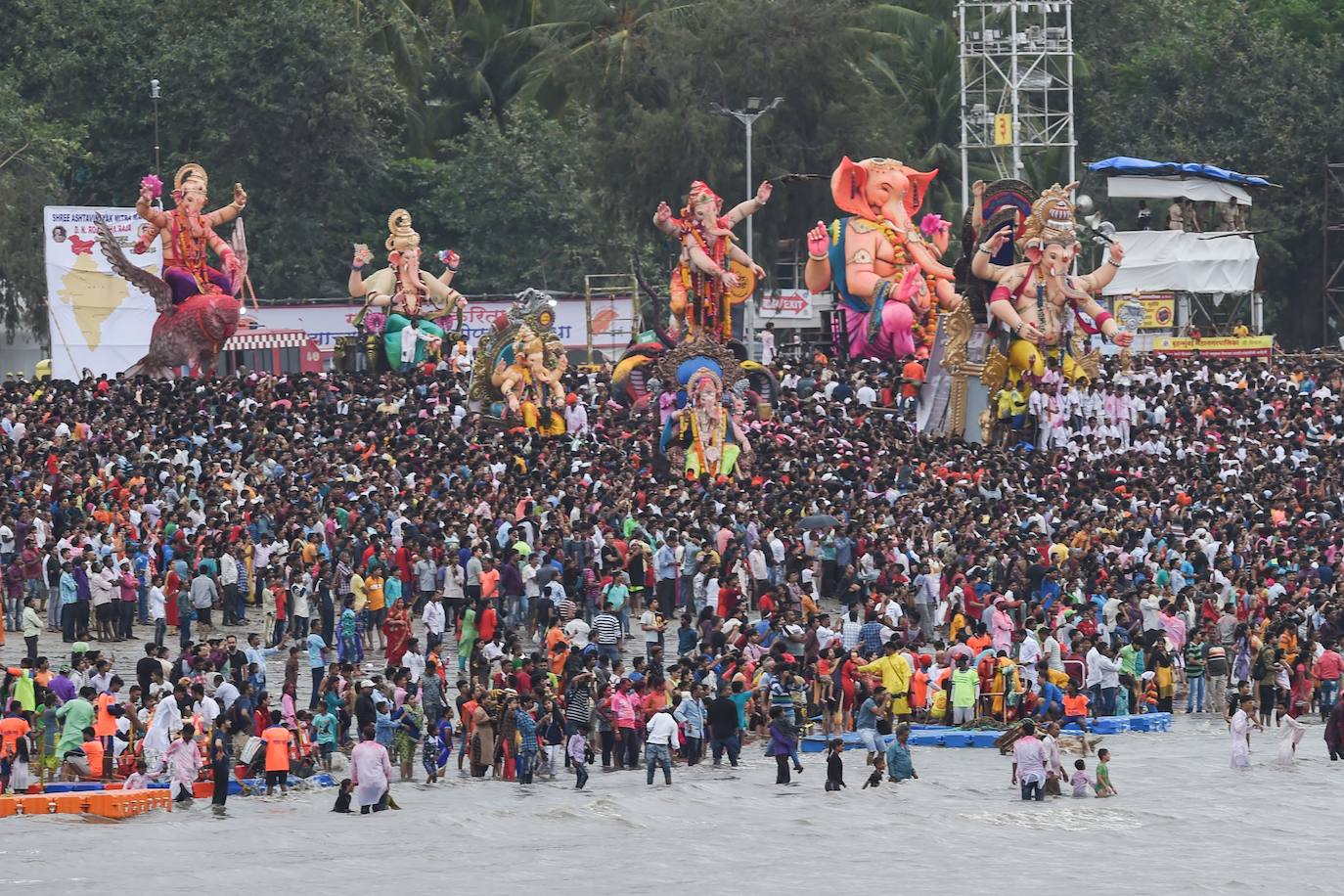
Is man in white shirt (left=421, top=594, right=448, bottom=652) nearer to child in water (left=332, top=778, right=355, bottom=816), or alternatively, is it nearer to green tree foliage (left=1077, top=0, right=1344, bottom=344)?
child in water (left=332, top=778, right=355, bottom=816)

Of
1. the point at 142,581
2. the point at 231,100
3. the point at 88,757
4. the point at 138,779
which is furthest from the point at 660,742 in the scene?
the point at 231,100

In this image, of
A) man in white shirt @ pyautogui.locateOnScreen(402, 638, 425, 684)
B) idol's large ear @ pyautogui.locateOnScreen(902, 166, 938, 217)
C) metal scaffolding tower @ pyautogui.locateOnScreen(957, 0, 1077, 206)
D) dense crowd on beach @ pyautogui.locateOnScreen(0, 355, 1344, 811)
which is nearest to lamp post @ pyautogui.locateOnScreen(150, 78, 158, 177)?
idol's large ear @ pyautogui.locateOnScreen(902, 166, 938, 217)

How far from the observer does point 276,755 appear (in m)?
24.9

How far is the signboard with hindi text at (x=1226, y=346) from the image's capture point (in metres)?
52.6

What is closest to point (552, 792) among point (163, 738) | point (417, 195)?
point (163, 738)

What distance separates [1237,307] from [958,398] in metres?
19.0

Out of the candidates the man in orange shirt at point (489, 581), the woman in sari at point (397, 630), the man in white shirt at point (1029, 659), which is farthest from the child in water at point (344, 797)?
the man in orange shirt at point (489, 581)

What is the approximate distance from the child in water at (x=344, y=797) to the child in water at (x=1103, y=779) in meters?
6.28

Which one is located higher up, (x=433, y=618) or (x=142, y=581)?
(x=142, y=581)

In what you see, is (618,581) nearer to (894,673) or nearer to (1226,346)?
(894,673)

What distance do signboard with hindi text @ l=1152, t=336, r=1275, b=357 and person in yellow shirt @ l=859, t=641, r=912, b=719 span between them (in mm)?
25892

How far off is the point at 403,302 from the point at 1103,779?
27819 millimetres

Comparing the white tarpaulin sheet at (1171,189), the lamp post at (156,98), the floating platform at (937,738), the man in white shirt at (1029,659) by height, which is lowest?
the floating platform at (937,738)

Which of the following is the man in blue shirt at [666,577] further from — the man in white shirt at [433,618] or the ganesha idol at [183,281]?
the ganesha idol at [183,281]
